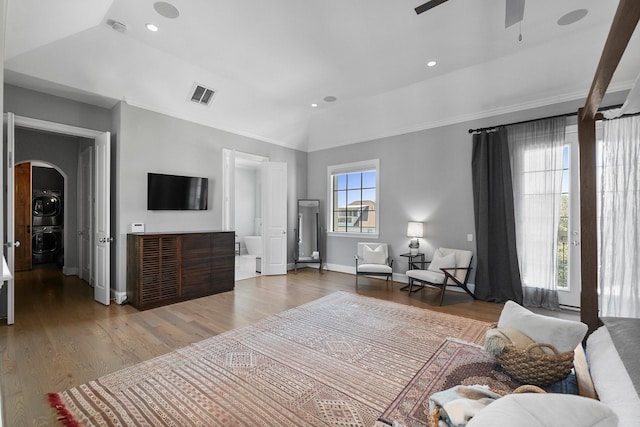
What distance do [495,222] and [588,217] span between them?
2.19 m

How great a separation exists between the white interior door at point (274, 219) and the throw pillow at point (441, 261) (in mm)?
2994

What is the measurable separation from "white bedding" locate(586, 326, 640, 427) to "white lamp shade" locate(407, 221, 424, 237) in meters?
3.30

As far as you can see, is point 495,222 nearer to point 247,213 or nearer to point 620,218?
point 620,218

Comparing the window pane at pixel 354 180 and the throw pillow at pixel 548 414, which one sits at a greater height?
the window pane at pixel 354 180

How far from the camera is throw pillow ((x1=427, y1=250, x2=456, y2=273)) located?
470 cm

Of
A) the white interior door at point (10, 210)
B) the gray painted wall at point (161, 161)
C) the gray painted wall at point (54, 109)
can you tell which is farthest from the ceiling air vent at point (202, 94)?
the white interior door at point (10, 210)

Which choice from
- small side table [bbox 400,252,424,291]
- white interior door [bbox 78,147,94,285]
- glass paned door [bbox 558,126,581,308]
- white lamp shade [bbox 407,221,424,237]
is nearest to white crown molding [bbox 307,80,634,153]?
glass paned door [bbox 558,126,581,308]

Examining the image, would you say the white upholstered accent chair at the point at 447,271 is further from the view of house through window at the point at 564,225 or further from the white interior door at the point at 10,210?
the white interior door at the point at 10,210

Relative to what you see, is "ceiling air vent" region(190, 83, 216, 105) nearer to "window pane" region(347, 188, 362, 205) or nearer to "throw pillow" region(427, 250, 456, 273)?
"window pane" region(347, 188, 362, 205)

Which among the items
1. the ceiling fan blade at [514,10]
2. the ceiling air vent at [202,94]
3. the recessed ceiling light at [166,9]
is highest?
the recessed ceiling light at [166,9]

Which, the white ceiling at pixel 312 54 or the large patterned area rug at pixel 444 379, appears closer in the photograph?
the large patterned area rug at pixel 444 379

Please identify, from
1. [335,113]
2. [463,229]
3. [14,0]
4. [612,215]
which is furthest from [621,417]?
[335,113]

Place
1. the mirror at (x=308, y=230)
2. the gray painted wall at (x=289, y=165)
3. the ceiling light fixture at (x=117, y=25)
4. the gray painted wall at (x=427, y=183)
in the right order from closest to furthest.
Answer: the ceiling light fixture at (x=117, y=25), the gray painted wall at (x=289, y=165), the gray painted wall at (x=427, y=183), the mirror at (x=308, y=230)

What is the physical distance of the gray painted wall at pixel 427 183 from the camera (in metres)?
4.88
